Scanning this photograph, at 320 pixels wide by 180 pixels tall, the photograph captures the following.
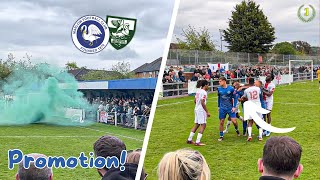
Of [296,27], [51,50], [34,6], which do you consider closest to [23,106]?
[51,50]

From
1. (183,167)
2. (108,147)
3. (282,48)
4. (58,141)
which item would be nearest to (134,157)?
(108,147)

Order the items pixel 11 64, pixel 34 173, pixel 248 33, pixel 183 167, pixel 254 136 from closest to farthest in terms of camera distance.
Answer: pixel 183 167
pixel 34 173
pixel 11 64
pixel 248 33
pixel 254 136

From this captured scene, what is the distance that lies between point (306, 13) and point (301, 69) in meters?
0.27

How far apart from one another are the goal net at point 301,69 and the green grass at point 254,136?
0.03 m

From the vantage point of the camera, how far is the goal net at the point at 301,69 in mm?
1976

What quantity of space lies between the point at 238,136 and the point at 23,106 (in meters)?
1.00

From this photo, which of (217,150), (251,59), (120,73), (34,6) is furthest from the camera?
(217,150)

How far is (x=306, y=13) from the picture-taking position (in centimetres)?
193

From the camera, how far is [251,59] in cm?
189

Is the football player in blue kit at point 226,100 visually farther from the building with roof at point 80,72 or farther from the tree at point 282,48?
the building with roof at point 80,72

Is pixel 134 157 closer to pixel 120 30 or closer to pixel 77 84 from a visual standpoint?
pixel 77 84

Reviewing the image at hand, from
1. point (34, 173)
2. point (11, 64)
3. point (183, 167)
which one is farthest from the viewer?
point (11, 64)

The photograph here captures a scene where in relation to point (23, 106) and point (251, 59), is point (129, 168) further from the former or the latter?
point (251, 59)

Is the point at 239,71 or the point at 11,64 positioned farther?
the point at 239,71
